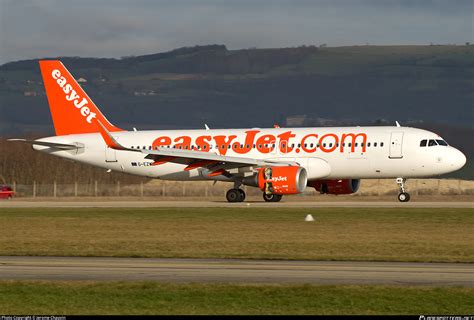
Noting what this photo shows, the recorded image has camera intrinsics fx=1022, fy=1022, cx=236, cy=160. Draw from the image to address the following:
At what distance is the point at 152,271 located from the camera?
23.3m

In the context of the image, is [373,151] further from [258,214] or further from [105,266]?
[105,266]

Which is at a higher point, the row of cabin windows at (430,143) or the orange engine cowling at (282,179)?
the row of cabin windows at (430,143)

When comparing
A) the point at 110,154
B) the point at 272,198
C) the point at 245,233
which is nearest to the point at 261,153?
the point at 272,198

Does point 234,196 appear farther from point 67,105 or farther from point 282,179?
point 67,105

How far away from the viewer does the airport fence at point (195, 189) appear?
243 ft

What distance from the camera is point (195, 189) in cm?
7844

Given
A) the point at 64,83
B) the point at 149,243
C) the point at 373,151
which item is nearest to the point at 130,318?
the point at 149,243

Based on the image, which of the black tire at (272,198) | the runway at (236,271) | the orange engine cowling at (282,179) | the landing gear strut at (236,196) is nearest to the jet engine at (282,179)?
the orange engine cowling at (282,179)

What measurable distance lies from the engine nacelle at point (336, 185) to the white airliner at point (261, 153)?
56mm

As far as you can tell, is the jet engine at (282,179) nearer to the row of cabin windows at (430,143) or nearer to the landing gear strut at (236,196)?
the landing gear strut at (236,196)

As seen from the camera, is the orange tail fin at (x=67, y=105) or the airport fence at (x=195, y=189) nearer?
the orange tail fin at (x=67, y=105)

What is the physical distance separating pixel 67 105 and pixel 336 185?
17.2 metres

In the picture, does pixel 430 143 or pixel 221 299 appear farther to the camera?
pixel 430 143

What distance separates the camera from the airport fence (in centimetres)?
7400
